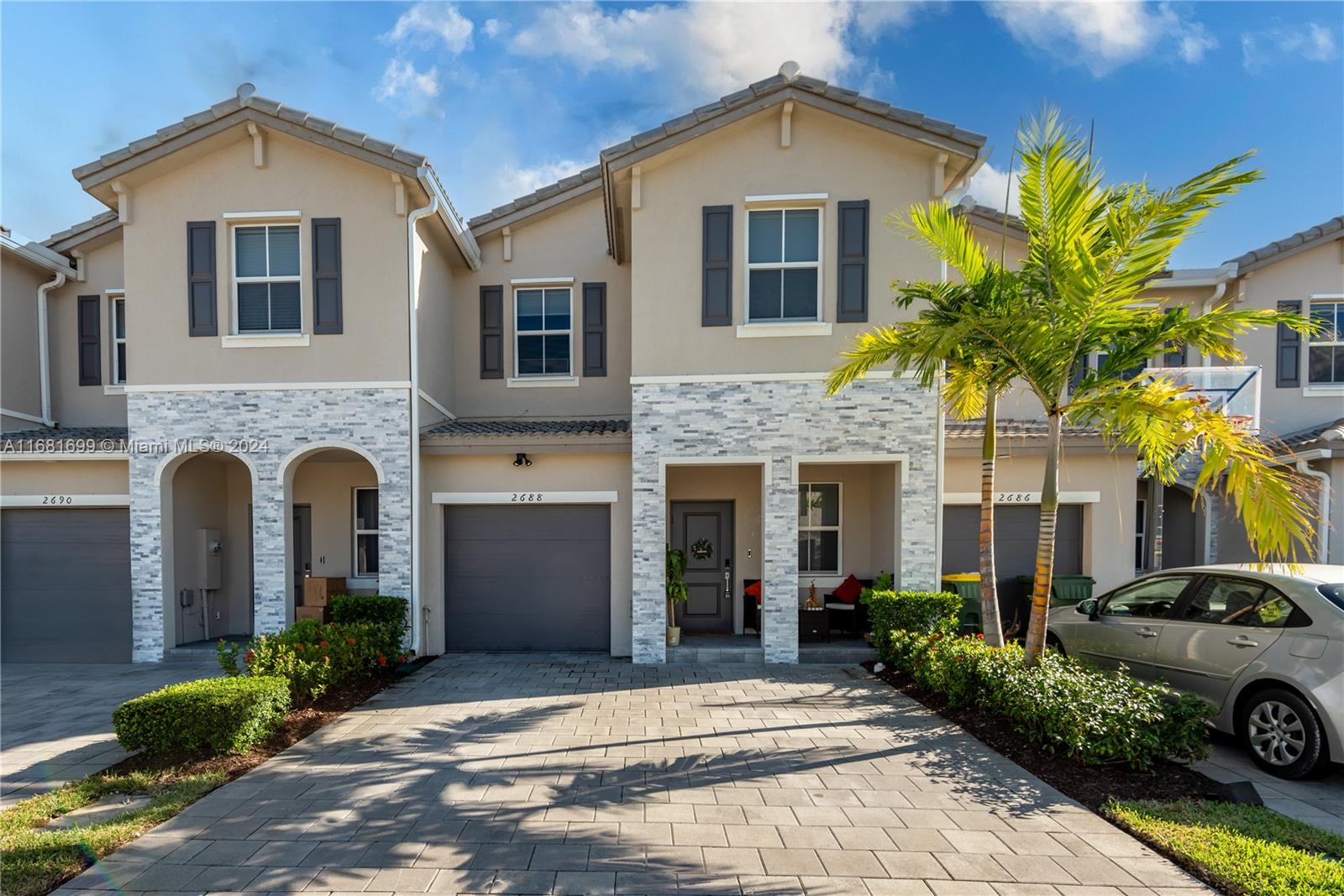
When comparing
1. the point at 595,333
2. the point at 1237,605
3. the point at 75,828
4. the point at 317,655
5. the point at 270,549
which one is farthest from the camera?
the point at 595,333

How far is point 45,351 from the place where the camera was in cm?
1072

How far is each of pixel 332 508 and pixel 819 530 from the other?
842cm

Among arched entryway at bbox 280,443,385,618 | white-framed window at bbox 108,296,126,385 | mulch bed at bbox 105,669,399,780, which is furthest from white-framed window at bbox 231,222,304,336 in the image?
mulch bed at bbox 105,669,399,780

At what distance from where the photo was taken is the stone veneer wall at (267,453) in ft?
28.8

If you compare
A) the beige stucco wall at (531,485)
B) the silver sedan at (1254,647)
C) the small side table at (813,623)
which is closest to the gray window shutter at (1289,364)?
the silver sedan at (1254,647)

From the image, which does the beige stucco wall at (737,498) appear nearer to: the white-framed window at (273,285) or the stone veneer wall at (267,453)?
the stone veneer wall at (267,453)

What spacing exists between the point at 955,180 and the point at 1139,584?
19.3 feet

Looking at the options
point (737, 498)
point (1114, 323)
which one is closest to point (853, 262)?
point (1114, 323)

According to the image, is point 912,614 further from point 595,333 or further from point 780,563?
point 595,333

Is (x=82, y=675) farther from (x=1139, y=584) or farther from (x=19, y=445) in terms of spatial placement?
(x=1139, y=584)

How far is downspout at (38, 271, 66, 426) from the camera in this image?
1070 centimetres

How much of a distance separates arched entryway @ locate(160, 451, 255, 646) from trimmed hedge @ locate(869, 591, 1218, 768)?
9.75 metres

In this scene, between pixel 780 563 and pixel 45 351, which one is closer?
pixel 780 563

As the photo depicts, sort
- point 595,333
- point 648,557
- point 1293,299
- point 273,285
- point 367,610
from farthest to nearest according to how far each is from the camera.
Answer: point 1293,299 < point 595,333 < point 273,285 < point 648,557 < point 367,610
